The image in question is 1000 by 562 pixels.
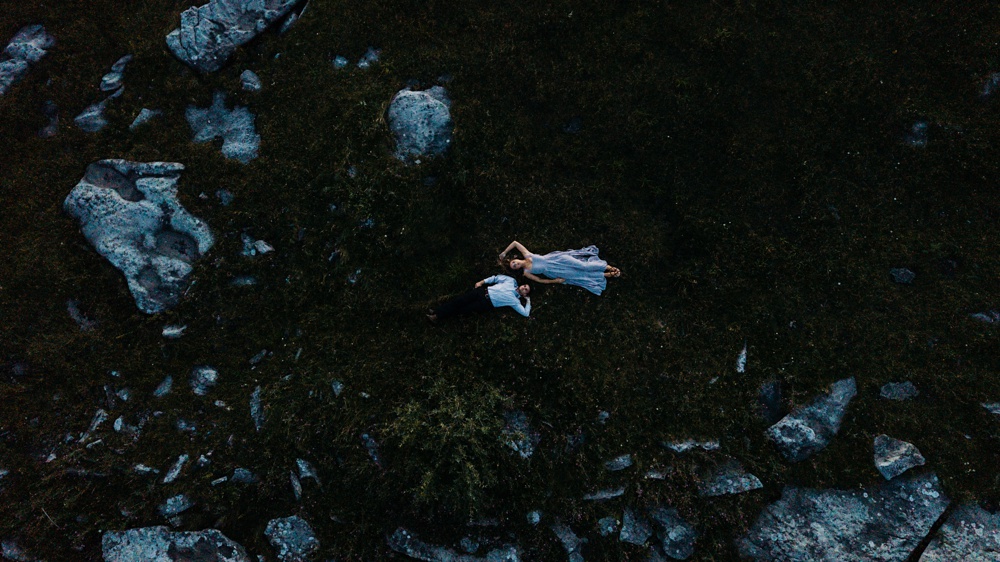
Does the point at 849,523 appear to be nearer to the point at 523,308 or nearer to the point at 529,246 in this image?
Answer: the point at 523,308

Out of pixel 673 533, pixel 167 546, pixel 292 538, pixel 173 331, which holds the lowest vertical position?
pixel 167 546

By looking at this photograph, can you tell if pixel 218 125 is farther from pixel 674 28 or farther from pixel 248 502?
pixel 674 28

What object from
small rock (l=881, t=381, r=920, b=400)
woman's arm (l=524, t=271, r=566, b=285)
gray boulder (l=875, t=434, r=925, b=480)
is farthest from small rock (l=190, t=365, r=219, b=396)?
small rock (l=881, t=381, r=920, b=400)

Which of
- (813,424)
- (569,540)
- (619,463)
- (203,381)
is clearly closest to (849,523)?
(813,424)

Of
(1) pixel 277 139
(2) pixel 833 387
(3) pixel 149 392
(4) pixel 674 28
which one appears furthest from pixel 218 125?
(2) pixel 833 387

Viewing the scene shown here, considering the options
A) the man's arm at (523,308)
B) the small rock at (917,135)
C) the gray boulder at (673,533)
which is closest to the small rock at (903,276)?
the small rock at (917,135)

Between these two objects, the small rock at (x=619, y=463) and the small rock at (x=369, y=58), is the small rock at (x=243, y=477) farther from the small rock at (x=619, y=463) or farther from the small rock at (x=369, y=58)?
the small rock at (x=369, y=58)
